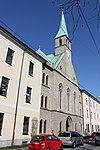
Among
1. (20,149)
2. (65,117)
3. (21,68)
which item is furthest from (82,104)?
(20,149)

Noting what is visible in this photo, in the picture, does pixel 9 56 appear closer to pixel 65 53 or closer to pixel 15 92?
pixel 15 92

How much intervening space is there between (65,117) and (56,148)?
1497 centimetres

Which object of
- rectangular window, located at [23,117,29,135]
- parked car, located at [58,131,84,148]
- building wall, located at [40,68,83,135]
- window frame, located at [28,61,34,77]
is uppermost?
window frame, located at [28,61,34,77]

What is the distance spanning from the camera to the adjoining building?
25.5 m

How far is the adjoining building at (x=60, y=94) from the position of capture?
83.7 feet

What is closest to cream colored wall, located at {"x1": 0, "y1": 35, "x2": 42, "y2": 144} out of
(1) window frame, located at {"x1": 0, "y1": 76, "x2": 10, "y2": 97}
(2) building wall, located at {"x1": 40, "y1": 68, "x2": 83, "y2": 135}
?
(1) window frame, located at {"x1": 0, "y1": 76, "x2": 10, "y2": 97}

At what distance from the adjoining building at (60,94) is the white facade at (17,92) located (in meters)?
3.21

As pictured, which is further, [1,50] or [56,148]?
[1,50]

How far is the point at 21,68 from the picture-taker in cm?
2062

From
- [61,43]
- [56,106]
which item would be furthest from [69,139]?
[61,43]

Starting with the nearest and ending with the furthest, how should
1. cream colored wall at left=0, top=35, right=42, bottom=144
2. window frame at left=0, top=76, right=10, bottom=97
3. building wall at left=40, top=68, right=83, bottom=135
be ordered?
cream colored wall at left=0, top=35, right=42, bottom=144
window frame at left=0, top=76, right=10, bottom=97
building wall at left=40, top=68, right=83, bottom=135

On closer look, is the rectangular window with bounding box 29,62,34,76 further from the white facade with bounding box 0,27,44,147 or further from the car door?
the car door

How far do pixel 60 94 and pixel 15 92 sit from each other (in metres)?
13.2

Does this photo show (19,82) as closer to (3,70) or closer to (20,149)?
(3,70)
